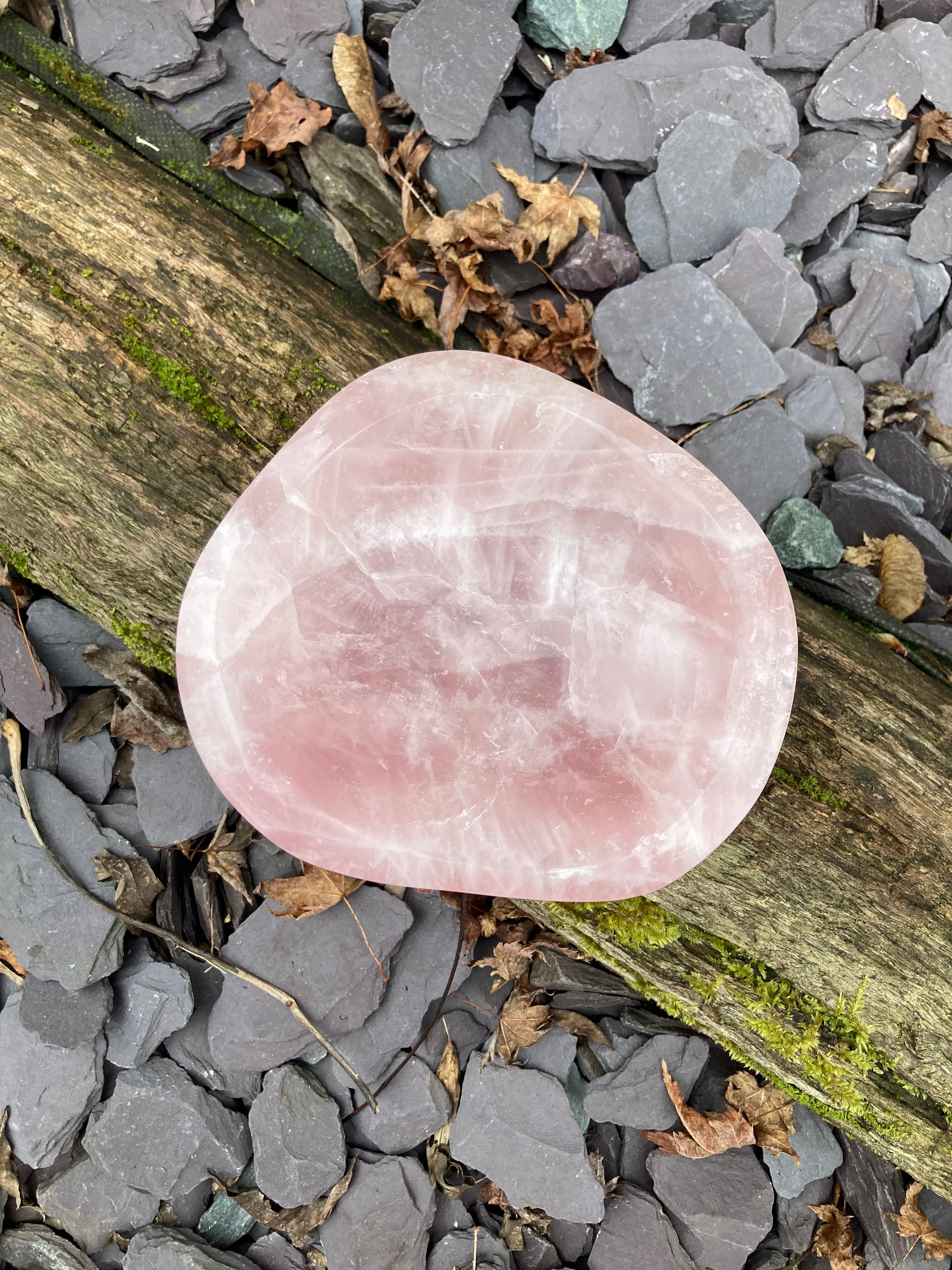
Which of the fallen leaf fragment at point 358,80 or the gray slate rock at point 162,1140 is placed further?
the gray slate rock at point 162,1140

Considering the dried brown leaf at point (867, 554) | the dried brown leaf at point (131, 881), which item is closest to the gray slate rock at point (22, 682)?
the dried brown leaf at point (131, 881)

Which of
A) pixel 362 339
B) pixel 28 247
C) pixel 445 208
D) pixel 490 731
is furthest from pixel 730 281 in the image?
pixel 28 247

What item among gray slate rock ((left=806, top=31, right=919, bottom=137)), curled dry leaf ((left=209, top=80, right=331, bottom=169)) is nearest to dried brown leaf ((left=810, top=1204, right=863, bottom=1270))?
gray slate rock ((left=806, top=31, right=919, bottom=137))

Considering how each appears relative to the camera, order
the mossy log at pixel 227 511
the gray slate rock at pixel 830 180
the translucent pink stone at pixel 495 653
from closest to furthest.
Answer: the translucent pink stone at pixel 495 653
the mossy log at pixel 227 511
the gray slate rock at pixel 830 180

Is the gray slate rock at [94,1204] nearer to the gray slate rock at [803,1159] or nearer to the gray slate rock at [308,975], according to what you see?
the gray slate rock at [308,975]

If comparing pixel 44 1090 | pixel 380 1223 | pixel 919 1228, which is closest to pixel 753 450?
pixel 919 1228

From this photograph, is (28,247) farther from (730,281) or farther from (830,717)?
(830,717)

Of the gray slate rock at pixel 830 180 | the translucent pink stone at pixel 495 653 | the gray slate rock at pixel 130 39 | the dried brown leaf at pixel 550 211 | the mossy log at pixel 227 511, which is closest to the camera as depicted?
the translucent pink stone at pixel 495 653
